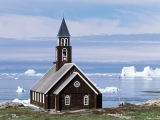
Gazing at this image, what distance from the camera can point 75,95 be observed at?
68375 millimetres

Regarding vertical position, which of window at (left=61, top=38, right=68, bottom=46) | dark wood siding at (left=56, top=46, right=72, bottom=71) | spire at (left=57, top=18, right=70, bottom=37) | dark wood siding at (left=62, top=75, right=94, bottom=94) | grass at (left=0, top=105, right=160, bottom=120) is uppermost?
spire at (left=57, top=18, right=70, bottom=37)

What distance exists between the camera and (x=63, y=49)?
73.2 meters

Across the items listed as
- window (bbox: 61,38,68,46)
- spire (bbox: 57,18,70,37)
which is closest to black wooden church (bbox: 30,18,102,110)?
window (bbox: 61,38,68,46)

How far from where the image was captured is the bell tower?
73.1 m

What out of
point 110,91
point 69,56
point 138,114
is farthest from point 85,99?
point 110,91

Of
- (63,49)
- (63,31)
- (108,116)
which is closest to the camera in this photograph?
(108,116)

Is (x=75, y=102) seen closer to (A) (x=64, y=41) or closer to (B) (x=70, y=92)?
(B) (x=70, y=92)

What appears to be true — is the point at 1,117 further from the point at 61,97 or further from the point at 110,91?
the point at 110,91

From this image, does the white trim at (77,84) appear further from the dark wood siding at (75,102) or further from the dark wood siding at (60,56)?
the dark wood siding at (60,56)

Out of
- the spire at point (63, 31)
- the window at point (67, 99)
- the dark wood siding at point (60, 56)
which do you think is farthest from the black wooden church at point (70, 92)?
the spire at point (63, 31)

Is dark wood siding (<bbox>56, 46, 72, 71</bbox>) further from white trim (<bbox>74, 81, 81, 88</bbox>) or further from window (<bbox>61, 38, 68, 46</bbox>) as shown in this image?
white trim (<bbox>74, 81, 81, 88</bbox>)

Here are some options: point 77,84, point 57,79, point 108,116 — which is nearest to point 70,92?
point 77,84

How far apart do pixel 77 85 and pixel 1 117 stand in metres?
17.4

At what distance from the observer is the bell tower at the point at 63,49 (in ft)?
240
